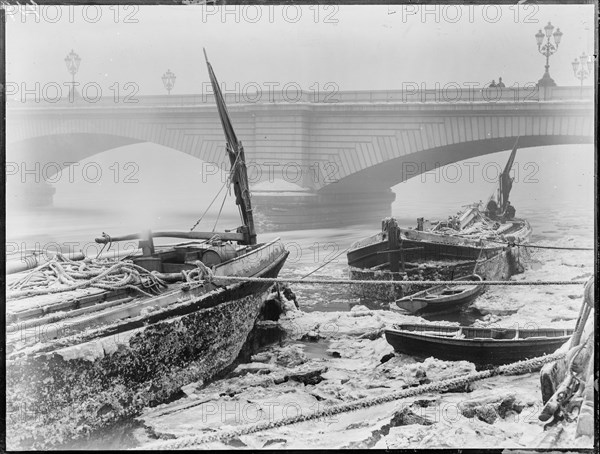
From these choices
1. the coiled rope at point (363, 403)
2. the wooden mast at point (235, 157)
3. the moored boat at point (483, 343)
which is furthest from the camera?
the wooden mast at point (235, 157)

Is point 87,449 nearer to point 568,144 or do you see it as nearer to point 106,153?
point 106,153

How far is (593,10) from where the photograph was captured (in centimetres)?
367

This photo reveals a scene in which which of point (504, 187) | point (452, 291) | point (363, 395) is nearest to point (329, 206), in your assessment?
point (452, 291)

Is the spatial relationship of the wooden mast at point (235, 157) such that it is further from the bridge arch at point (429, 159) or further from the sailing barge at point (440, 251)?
the sailing barge at point (440, 251)

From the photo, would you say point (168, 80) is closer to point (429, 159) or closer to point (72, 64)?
point (72, 64)

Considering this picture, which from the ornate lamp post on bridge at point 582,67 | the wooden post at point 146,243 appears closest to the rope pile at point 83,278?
the wooden post at point 146,243

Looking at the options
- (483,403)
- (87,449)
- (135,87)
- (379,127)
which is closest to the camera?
(87,449)

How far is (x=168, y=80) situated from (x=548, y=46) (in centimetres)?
220

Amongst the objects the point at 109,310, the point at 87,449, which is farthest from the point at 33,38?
the point at 87,449

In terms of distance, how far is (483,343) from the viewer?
3666 mm

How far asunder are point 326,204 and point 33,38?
1922mm

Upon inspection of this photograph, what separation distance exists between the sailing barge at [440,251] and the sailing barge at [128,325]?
1.85 feet

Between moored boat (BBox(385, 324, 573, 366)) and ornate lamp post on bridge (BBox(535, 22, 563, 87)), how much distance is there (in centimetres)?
141

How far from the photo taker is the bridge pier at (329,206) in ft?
13.2
